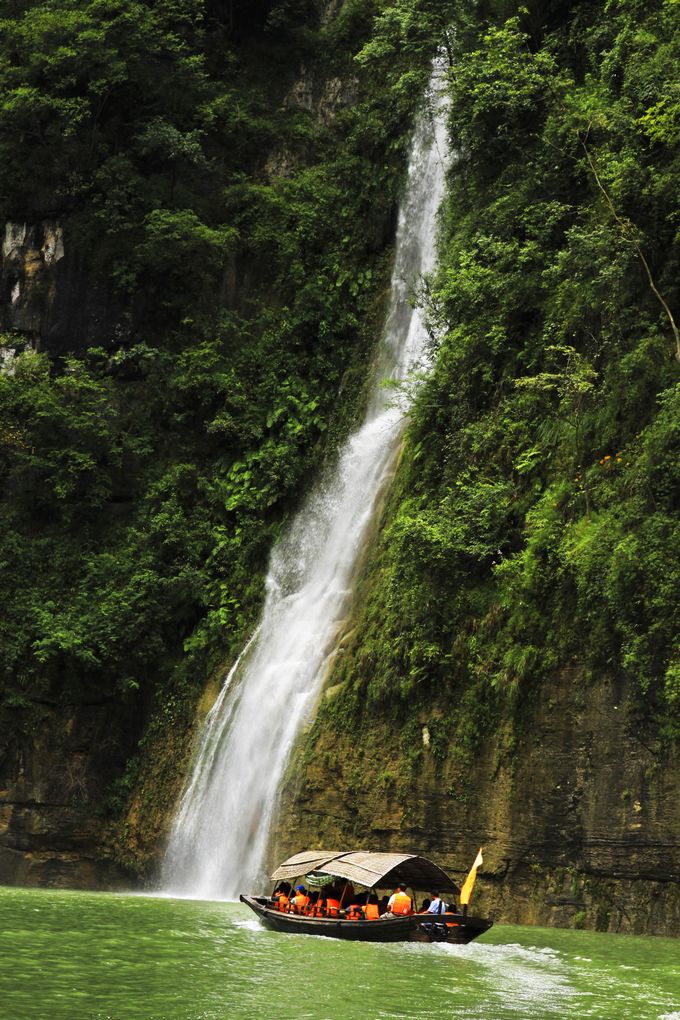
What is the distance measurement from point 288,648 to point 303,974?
417 inches

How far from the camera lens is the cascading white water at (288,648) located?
20359mm

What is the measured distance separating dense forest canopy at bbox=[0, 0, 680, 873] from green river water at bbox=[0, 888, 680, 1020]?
11.3 feet

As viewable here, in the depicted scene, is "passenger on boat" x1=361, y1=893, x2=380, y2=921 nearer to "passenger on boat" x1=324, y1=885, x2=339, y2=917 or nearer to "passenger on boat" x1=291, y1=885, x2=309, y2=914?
"passenger on boat" x1=324, y1=885, x2=339, y2=917

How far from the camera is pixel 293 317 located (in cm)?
2859

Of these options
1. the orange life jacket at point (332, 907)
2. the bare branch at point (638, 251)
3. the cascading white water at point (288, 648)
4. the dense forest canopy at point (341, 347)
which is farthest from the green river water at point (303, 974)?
the bare branch at point (638, 251)

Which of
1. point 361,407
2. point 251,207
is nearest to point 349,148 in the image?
point 251,207

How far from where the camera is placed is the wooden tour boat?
14.3 meters

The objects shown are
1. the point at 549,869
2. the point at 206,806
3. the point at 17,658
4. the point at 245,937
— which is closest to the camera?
the point at 245,937

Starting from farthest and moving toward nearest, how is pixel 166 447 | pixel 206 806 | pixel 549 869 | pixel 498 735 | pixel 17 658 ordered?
pixel 166 447
pixel 17 658
pixel 206 806
pixel 498 735
pixel 549 869

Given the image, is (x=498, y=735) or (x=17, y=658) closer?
(x=498, y=735)

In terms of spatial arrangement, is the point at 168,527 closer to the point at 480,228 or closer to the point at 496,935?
the point at 480,228

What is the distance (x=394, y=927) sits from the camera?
14.5 m

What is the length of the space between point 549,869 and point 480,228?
11971 mm

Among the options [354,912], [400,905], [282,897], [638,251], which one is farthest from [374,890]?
[638,251]
